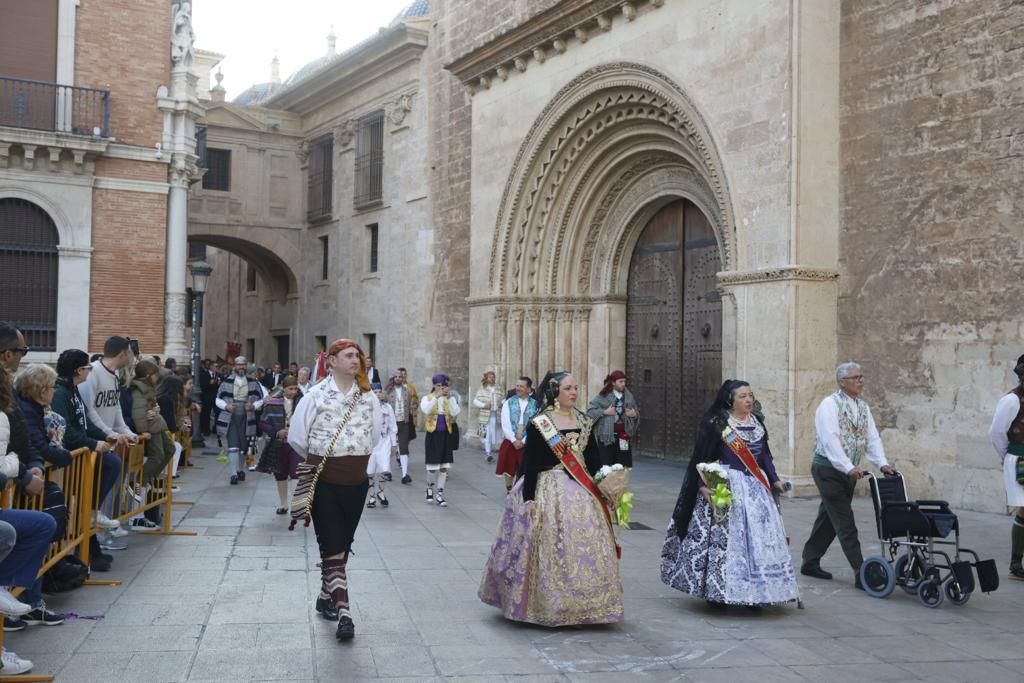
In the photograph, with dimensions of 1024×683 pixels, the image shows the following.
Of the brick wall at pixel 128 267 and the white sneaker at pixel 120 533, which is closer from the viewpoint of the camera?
the white sneaker at pixel 120 533

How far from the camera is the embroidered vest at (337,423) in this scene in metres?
6.30

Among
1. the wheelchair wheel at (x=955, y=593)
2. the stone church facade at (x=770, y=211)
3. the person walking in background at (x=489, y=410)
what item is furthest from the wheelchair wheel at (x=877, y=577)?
the person walking in background at (x=489, y=410)

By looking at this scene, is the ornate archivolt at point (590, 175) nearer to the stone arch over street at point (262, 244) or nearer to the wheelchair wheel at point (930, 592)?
the wheelchair wheel at point (930, 592)

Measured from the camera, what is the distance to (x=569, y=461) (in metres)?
6.50

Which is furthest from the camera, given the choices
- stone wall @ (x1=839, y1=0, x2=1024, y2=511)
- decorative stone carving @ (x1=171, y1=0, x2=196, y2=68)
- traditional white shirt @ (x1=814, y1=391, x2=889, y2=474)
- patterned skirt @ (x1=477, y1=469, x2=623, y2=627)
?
decorative stone carving @ (x1=171, y1=0, x2=196, y2=68)

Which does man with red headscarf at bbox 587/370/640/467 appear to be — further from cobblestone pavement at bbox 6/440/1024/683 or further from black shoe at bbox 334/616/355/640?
black shoe at bbox 334/616/355/640

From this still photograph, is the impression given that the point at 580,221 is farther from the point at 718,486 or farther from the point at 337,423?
the point at 337,423

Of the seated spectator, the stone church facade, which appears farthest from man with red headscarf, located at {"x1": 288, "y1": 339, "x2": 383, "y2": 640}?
the stone church facade

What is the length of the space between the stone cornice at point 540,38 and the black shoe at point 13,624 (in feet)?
38.3

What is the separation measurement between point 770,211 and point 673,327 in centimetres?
429

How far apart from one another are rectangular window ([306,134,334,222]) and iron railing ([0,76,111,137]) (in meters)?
7.98

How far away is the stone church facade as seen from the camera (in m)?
10.9

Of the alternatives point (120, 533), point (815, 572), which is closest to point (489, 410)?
point (120, 533)

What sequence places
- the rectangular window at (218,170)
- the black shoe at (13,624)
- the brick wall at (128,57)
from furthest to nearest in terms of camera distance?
the rectangular window at (218,170) < the brick wall at (128,57) < the black shoe at (13,624)
